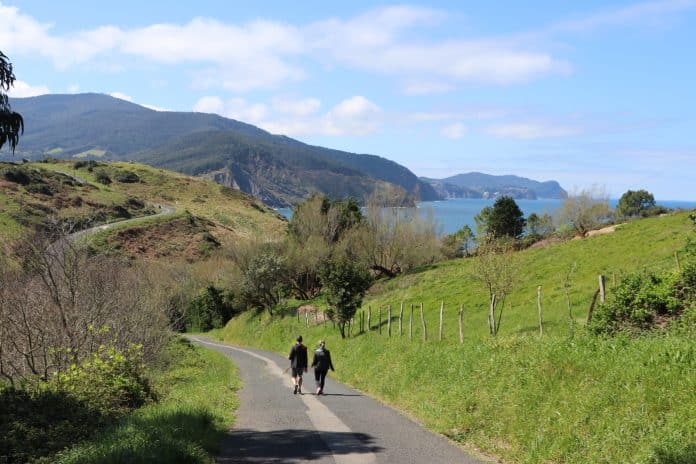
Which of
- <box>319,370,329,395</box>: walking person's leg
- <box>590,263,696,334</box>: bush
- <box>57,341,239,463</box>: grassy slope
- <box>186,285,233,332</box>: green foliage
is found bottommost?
<box>186,285,233,332</box>: green foliage

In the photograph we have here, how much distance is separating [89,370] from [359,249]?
47.6 metres

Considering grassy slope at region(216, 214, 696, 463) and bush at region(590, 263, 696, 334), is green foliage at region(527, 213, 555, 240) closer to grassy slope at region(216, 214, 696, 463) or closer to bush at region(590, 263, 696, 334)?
grassy slope at region(216, 214, 696, 463)

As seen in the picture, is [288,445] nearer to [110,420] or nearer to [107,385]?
[110,420]

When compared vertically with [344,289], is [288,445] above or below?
below

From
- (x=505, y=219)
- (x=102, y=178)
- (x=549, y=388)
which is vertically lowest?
(x=549, y=388)

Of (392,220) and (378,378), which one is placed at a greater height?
(392,220)

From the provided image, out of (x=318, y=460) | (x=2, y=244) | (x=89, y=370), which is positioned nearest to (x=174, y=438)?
(x=318, y=460)

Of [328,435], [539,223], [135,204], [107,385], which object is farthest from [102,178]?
[328,435]

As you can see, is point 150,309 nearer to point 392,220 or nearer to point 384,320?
point 384,320

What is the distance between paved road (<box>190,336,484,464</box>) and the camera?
10.7 meters

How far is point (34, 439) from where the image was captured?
492 inches

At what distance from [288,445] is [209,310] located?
65754mm

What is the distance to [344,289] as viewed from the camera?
3356 centimetres

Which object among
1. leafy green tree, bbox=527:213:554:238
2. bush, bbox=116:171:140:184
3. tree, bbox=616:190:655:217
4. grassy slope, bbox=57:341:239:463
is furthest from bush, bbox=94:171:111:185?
grassy slope, bbox=57:341:239:463
